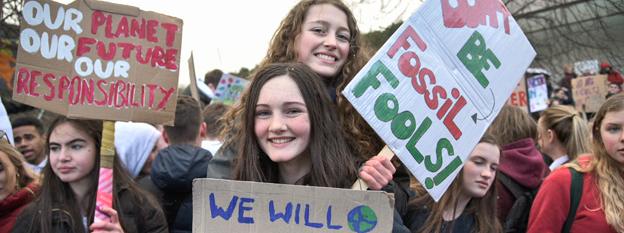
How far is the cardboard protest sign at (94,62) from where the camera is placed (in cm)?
265

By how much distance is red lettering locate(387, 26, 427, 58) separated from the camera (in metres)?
2.20

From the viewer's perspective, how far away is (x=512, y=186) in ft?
12.4

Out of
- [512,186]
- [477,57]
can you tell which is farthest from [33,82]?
[512,186]

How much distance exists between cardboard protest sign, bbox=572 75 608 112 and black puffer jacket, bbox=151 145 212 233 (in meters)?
4.99

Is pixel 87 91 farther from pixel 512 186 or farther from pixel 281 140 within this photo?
pixel 512 186

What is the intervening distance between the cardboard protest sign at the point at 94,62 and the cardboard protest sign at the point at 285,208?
892 millimetres

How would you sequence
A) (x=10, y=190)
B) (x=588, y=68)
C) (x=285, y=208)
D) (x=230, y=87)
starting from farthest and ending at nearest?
(x=588, y=68), (x=230, y=87), (x=10, y=190), (x=285, y=208)

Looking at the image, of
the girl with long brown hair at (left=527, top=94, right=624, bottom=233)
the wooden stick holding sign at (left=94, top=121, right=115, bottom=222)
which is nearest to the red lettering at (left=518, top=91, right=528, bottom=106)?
the girl with long brown hair at (left=527, top=94, right=624, bottom=233)

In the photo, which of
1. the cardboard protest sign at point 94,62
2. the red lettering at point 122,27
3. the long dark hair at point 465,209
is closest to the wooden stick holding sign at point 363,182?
the long dark hair at point 465,209

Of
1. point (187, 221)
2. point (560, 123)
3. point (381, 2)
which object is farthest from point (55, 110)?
point (381, 2)

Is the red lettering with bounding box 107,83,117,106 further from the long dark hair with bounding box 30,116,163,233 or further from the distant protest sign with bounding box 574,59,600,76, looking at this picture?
the distant protest sign with bounding box 574,59,600,76

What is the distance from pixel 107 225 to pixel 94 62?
2.30 feet

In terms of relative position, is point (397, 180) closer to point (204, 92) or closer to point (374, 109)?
point (374, 109)

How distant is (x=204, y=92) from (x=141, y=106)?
192 inches
